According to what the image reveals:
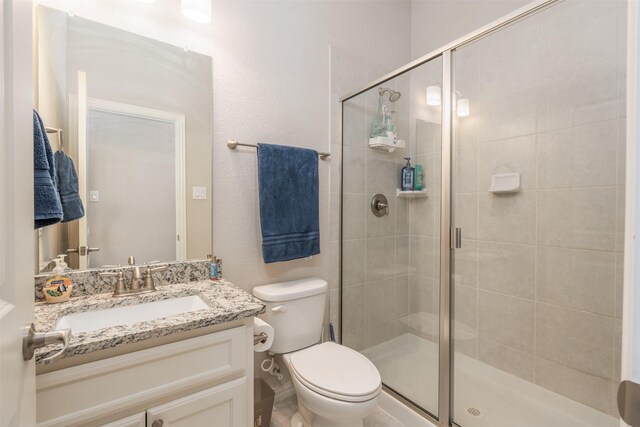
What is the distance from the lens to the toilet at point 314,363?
3.89 ft

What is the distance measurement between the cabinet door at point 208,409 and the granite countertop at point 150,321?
0.76ft

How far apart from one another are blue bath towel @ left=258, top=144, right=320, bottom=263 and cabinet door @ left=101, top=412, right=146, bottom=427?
81 cm

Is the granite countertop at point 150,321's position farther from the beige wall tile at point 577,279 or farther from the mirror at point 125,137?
the beige wall tile at point 577,279

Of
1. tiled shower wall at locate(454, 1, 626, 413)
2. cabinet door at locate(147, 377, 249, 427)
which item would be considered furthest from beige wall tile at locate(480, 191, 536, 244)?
cabinet door at locate(147, 377, 249, 427)

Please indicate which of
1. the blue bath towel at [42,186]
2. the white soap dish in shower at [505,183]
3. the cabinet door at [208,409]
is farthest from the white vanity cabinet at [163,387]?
the white soap dish in shower at [505,183]

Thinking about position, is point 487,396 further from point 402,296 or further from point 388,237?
point 388,237

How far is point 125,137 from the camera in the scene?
1.27 m

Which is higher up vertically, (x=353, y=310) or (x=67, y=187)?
(x=67, y=187)

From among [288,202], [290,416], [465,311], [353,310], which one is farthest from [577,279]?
[290,416]

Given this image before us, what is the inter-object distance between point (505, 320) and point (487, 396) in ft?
1.32

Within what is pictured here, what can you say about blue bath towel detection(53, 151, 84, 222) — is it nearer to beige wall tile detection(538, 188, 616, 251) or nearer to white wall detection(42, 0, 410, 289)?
white wall detection(42, 0, 410, 289)

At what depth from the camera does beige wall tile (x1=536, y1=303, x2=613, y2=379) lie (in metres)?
1.33

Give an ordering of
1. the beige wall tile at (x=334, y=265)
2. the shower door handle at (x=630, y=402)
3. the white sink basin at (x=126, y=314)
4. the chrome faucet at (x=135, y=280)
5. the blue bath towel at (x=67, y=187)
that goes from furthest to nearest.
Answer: the beige wall tile at (x=334, y=265), the chrome faucet at (x=135, y=280), the blue bath towel at (x=67, y=187), the white sink basin at (x=126, y=314), the shower door handle at (x=630, y=402)

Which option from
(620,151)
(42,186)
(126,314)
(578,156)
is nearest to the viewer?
(42,186)
